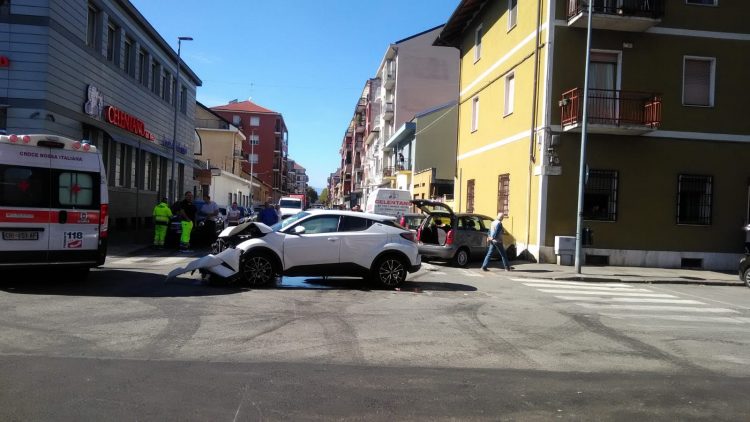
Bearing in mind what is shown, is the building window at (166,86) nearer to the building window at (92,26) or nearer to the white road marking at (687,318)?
the building window at (92,26)

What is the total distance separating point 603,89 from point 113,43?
19.2 meters

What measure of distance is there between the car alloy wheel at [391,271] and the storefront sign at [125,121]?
15409 millimetres

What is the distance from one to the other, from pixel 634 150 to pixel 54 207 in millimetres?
16352

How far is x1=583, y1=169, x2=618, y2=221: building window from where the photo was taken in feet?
59.9

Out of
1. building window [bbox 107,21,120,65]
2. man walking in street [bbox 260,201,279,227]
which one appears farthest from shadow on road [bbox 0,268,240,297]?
building window [bbox 107,21,120,65]

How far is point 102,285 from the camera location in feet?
34.5

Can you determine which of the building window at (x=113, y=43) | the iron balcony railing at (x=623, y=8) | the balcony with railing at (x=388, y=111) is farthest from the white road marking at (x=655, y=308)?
the balcony with railing at (x=388, y=111)

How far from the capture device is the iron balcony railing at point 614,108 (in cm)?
1744

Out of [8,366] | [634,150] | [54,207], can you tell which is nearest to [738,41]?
[634,150]

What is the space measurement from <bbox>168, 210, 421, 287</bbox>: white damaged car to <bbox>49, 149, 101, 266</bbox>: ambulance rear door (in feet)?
5.39

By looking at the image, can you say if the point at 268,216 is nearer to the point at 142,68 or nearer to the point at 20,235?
the point at 20,235

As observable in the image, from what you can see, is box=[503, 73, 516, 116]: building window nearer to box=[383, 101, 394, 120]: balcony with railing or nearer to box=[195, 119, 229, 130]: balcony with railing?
box=[383, 101, 394, 120]: balcony with railing

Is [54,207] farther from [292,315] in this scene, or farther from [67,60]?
[67,60]

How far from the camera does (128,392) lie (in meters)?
4.83
